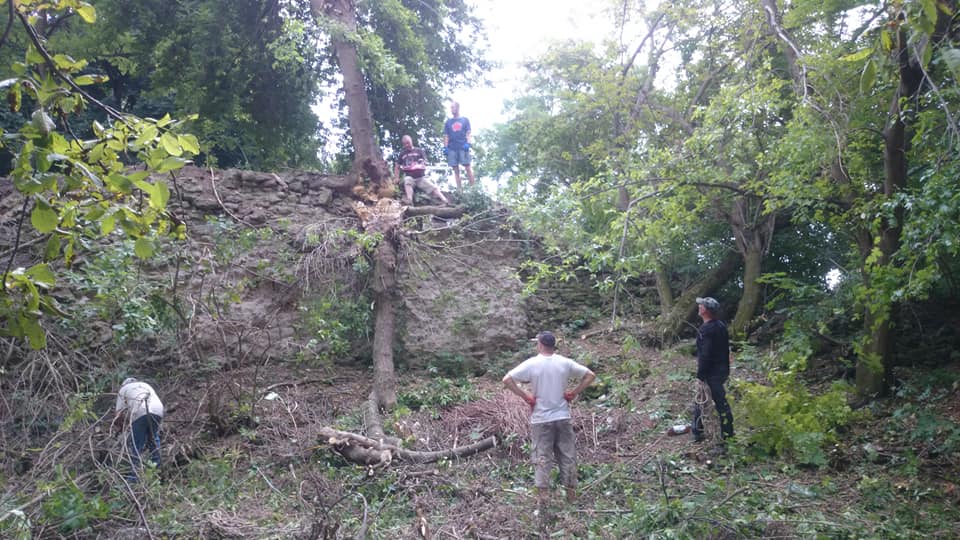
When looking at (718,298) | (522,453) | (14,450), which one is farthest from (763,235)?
(14,450)

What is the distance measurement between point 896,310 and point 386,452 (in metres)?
5.69

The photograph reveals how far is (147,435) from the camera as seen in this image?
21.4ft

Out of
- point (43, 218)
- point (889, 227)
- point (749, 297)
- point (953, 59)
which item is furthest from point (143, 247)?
point (749, 297)

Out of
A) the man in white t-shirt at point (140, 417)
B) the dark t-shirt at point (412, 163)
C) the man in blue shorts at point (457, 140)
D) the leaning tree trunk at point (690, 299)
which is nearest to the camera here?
the man in white t-shirt at point (140, 417)

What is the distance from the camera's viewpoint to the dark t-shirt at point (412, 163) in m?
10.9

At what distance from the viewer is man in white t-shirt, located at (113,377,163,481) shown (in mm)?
6348

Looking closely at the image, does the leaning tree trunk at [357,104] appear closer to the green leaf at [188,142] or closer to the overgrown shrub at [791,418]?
the overgrown shrub at [791,418]

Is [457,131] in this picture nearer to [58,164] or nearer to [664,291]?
[664,291]

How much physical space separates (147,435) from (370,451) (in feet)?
7.03

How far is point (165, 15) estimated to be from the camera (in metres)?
11.0

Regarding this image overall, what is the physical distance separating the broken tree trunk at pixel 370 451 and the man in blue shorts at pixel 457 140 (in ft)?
17.5

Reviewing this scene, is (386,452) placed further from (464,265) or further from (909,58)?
(909,58)

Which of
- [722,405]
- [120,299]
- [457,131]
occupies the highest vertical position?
[457,131]

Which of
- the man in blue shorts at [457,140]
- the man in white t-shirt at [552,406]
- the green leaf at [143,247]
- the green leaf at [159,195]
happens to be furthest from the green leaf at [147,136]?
the man in blue shorts at [457,140]
